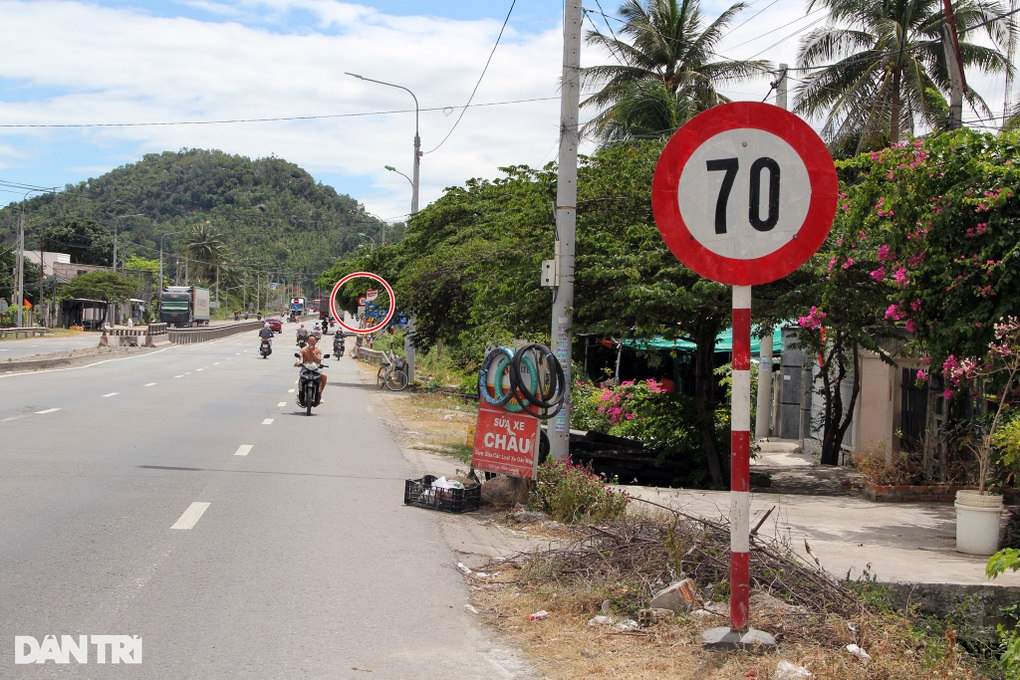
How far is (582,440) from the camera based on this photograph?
51.6 ft

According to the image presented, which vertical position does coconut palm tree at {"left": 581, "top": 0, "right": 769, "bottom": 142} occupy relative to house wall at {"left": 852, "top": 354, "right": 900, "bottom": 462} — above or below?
above

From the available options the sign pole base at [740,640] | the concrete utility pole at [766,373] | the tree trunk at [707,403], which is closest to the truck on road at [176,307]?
the concrete utility pole at [766,373]

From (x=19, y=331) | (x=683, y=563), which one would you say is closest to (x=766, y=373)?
(x=683, y=563)

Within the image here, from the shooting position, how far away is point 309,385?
74.9 ft

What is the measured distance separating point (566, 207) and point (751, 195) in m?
7.00

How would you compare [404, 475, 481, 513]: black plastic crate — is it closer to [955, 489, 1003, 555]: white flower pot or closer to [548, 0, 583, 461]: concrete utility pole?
[548, 0, 583, 461]: concrete utility pole

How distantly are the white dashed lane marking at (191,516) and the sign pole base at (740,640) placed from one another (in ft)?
16.9

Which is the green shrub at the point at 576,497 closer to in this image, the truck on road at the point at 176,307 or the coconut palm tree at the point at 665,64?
the coconut palm tree at the point at 665,64

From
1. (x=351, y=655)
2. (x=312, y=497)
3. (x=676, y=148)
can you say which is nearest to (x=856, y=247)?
(x=312, y=497)

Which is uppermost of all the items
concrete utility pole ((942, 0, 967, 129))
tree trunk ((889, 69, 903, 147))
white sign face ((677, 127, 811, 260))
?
tree trunk ((889, 69, 903, 147))

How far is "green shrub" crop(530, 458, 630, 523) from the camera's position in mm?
9523

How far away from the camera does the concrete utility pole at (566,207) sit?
11.9 meters

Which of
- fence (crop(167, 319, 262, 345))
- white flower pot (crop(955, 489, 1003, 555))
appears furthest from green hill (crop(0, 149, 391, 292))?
white flower pot (crop(955, 489, 1003, 555))

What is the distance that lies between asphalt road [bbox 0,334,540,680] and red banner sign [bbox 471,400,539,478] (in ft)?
2.84
